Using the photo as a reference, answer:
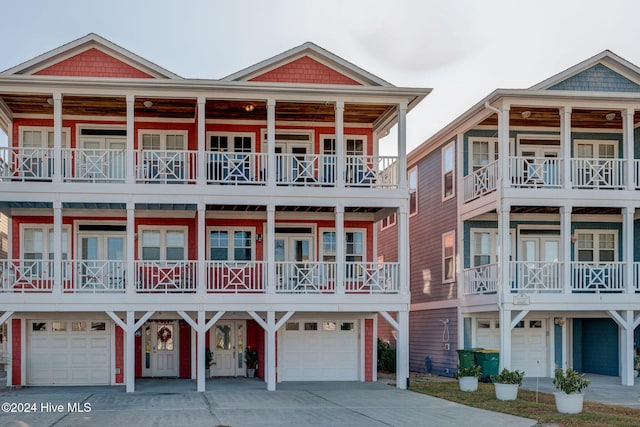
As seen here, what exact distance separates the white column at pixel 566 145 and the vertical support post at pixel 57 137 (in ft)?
43.7

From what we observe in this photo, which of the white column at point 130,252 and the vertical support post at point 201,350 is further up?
the white column at point 130,252

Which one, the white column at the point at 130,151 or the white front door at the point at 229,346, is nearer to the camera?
the white column at the point at 130,151

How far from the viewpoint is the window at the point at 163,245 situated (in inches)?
962

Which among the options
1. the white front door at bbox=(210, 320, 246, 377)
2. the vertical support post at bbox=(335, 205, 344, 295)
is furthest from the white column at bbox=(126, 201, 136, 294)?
the vertical support post at bbox=(335, 205, 344, 295)

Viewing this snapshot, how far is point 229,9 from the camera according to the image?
22.7 meters

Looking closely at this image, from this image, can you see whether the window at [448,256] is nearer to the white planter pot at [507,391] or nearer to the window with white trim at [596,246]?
the window with white trim at [596,246]

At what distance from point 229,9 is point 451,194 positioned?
9.30 m

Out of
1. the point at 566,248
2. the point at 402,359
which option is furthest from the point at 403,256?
the point at 566,248

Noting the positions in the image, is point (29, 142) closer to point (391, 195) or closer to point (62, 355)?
point (62, 355)

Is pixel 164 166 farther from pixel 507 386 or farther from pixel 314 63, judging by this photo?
pixel 507 386

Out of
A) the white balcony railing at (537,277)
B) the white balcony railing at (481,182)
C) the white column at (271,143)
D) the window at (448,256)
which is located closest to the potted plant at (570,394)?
the white balcony railing at (537,277)

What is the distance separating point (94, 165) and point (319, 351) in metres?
8.28

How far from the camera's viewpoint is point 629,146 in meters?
23.3

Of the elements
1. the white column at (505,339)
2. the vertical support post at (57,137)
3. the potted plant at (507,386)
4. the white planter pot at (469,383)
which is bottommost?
the white planter pot at (469,383)
